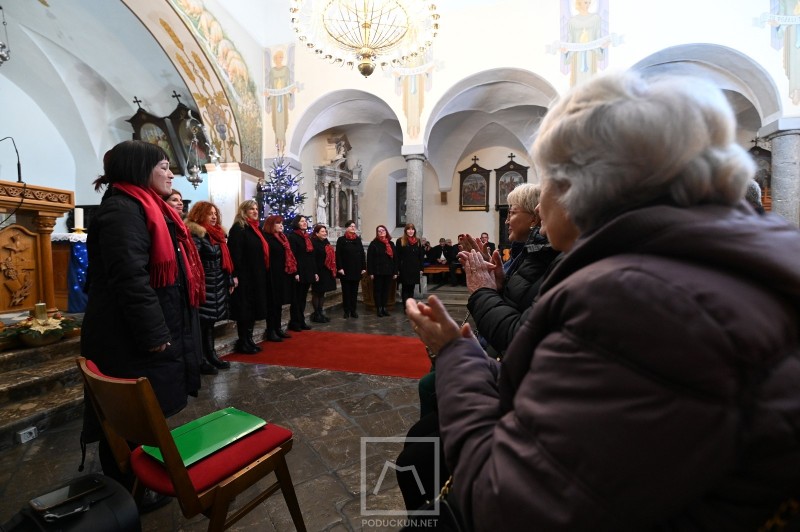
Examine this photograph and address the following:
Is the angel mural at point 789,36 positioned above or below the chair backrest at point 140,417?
above

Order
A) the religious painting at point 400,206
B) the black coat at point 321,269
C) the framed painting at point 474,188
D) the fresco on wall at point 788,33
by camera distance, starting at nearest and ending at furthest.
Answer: the black coat at point 321,269 < the fresco on wall at point 788,33 < the framed painting at point 474,188 < the religious painting at point 400,206

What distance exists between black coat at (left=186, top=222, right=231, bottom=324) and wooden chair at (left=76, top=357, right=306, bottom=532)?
230 centimetres

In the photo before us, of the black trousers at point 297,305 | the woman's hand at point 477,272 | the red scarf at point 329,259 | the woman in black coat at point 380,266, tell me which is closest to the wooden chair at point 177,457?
the woman's hand at point 477,272

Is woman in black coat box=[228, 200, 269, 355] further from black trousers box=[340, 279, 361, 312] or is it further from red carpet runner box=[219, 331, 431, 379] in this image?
black trousers box=[340, 279, 361, 312]

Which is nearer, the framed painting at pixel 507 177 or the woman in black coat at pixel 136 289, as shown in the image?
the woman in black coat at pixel 136 289

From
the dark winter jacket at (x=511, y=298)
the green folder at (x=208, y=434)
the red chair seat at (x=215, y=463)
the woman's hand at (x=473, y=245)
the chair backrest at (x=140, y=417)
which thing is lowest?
the red chair seat at (x=215, y=463)

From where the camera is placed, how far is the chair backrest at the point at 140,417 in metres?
1.18

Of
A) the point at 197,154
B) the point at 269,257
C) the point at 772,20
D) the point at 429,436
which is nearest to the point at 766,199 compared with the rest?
the point at 772,20

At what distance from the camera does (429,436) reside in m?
1.34

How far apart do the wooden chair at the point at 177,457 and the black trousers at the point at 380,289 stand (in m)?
5.66

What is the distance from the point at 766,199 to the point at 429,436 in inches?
487

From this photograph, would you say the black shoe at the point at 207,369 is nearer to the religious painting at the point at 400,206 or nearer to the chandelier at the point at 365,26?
the chandelier at the point at 365,26

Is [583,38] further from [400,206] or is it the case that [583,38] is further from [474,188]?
[400,206]

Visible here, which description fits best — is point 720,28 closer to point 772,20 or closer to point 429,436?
point 772,20
